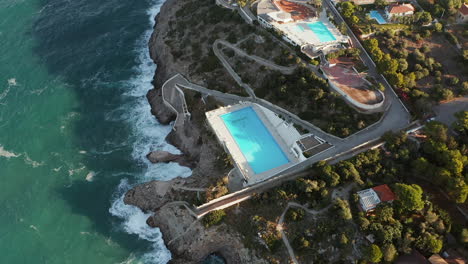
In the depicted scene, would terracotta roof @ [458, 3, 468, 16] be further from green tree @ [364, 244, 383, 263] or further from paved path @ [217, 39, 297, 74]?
green tree @ [364, 244, 383, 263]

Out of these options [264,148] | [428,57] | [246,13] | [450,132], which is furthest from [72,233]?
[428,57]

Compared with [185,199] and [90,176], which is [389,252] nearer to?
[185,199]

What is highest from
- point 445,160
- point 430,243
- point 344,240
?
point 445,160

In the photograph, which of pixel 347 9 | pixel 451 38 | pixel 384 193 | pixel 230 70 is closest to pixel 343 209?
pixel 384 193

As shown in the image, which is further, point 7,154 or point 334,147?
point 7,154

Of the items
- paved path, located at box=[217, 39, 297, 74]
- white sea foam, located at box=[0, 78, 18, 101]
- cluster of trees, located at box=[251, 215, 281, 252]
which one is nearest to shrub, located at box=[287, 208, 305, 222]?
cluster of trees, located at box=[251, 215, 281, 252]

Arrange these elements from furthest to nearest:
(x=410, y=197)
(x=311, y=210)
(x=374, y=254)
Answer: (x=311, y=210)
(x=410, y=197)
(x=374, y=254)

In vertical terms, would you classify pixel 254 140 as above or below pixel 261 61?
below

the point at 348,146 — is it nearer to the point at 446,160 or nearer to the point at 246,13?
the point at 446,160
